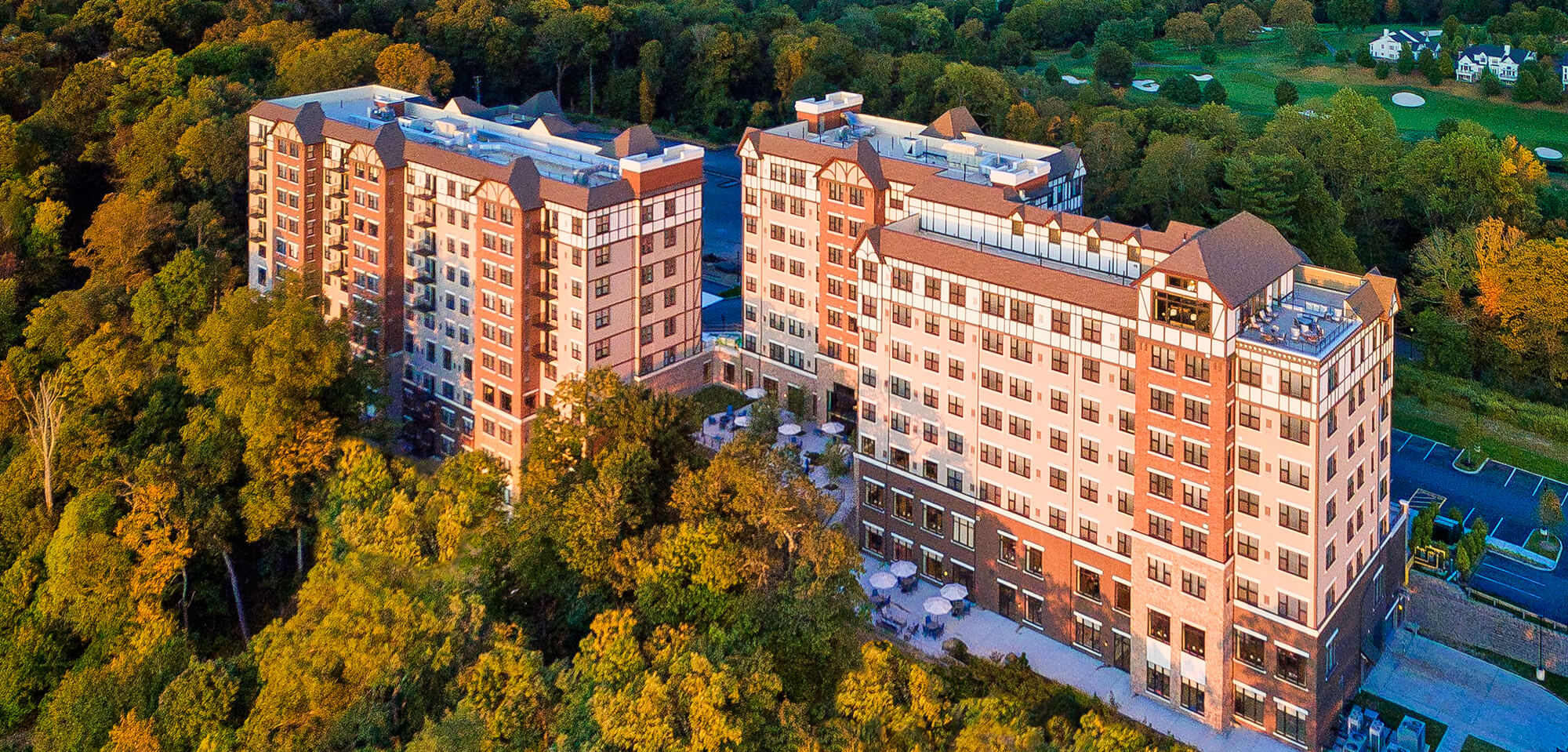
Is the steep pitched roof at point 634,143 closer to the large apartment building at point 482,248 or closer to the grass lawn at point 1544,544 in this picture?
the large apartment building at point 482,248

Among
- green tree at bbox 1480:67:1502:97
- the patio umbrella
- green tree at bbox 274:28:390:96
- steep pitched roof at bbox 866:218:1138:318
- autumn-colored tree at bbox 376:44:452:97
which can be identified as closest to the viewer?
steep pitched roof at bbox 866:218:1138:318

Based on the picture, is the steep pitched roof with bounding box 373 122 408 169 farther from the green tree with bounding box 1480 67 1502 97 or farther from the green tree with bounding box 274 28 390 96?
the green tree with bounding box 1480 67 1502 97

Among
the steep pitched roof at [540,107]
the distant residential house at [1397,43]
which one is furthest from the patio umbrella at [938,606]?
the distant residential house at [1397,43]

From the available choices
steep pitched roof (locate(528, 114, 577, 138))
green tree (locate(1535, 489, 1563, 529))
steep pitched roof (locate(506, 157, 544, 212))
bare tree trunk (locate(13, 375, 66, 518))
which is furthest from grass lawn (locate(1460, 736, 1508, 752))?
bare tree trunk (locate(13, 375, 66, 518))

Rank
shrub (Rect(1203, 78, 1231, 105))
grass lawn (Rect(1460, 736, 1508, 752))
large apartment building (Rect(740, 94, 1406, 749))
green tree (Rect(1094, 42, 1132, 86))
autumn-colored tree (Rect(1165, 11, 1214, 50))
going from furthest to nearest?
autumn-colored tree (Rect(1165, 11, 1214, 50))
green tree (Rect(1094, 42, 1132, 86))
shrub (Rect(1203, 78, 1231, 105))
grass lawn (Rect(1460, 736, 1508, 752))
large apartment building (Rect(740, 94, 1406, 749))

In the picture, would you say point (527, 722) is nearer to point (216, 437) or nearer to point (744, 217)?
point (216, 437)

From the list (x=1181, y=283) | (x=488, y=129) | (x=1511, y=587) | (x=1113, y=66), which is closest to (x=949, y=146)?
(x=1181, y=283)
